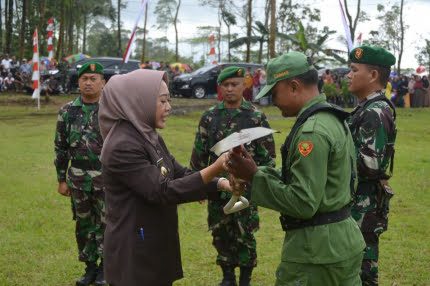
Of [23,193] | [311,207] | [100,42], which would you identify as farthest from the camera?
[100,42]

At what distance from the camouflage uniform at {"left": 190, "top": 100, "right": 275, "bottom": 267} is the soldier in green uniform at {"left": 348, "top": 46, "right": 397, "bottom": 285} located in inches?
55.0

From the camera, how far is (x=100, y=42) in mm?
57344

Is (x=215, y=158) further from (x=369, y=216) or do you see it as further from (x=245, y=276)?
(x=369, y=216)

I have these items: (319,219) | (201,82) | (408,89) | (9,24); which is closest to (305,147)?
(319,219)

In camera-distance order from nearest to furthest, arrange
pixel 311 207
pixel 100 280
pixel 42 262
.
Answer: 1. pixel 311 207
2. pixel 100 280
3. pixel 42 262

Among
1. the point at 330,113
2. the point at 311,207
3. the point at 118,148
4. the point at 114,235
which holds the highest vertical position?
the point at 330,113

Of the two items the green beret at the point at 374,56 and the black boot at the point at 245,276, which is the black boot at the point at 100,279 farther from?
the green beret at the point at 374,56

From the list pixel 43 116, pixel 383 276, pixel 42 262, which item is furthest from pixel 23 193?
pixel 43 116

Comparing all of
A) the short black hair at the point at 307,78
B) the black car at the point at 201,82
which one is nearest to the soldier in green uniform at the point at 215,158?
the short black hair at the point at 307,78

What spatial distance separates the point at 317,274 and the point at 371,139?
1.43m

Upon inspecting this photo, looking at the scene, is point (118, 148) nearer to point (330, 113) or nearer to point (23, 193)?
point (330, 113)

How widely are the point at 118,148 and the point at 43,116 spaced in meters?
18.5

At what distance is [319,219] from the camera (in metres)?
2.88

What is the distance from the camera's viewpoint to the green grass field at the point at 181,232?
585 centimetres
